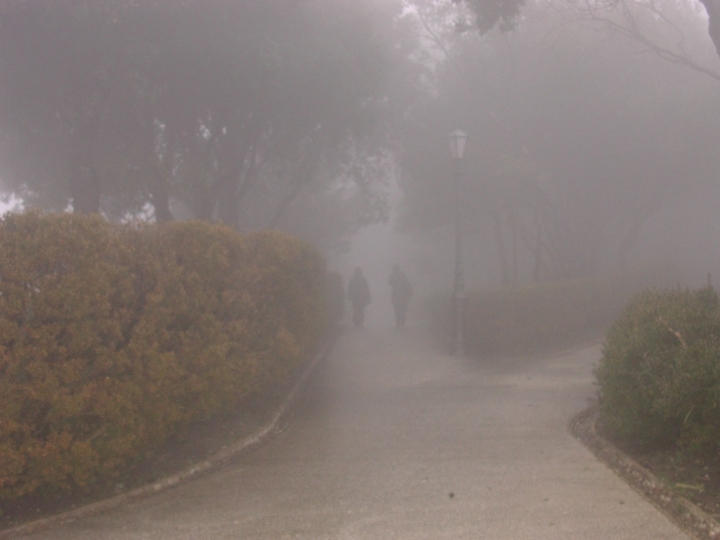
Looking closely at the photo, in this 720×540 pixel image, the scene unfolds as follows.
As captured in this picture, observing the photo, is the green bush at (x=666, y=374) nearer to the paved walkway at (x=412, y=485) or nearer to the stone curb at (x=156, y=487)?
the paved walkway at (x=412, y=485)

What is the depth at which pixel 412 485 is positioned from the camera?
5891mm

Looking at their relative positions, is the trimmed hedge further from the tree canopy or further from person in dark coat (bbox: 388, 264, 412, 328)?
person in dark coat (bbox: 388, 264, 412, 328)

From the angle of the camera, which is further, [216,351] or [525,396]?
[525,396]

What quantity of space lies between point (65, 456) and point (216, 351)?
205cm

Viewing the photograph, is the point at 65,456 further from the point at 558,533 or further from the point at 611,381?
the point at 611,381

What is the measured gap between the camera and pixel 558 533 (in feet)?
Result: 15.4

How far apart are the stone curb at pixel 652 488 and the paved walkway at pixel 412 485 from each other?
0.11 m

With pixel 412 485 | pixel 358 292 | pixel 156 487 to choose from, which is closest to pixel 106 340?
pixel 156 487

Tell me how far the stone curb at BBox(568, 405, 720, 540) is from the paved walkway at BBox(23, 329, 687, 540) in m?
0.11

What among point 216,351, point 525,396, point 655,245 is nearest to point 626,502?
point 216,351

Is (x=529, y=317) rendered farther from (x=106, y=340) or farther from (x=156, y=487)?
(x=106, y=340)

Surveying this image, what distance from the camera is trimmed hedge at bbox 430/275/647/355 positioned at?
14.6m

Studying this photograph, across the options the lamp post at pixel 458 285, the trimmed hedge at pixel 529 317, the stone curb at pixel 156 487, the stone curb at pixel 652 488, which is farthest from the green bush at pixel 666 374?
the lamp post at pixel 458 285

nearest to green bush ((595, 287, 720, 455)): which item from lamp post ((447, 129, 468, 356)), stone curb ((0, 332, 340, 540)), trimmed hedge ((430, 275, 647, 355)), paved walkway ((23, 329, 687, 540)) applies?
paved walkway ((23, 329, 687, 540))
